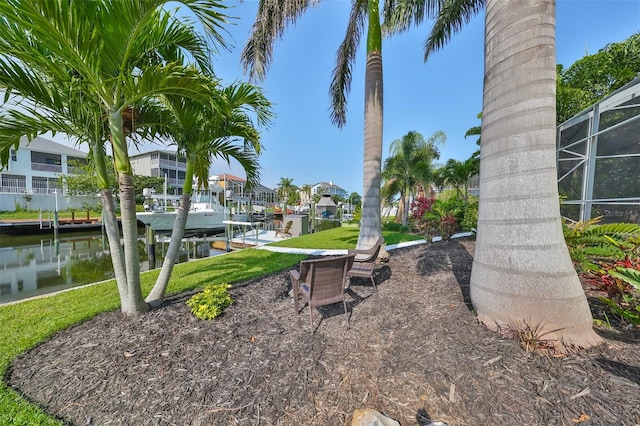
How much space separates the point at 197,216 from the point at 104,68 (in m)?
16.3

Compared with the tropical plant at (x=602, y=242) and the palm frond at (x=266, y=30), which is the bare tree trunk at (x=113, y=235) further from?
the tropical plant at (x=602, y=242)

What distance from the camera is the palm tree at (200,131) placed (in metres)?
4.09

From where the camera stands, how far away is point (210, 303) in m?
3.77

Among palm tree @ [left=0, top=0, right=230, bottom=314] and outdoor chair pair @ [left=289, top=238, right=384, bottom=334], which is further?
outdoor chair pair @ [left=289, top=238, right=384, bottom=334]

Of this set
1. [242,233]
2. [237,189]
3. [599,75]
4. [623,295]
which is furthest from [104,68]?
[237,189]

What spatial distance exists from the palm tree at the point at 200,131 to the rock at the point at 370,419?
3.64 m

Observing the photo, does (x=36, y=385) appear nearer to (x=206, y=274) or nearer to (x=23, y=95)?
(x=23, y=95)

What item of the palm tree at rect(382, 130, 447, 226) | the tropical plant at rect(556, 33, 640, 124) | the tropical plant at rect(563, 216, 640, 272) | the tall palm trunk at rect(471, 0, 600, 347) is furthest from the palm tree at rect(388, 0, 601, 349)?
the palm tree at rect(382, 130, 447, 226)

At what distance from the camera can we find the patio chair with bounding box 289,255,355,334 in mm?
3572

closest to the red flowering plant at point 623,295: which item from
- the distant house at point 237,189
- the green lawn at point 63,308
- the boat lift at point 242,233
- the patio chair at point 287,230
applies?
the green lawn at point 63,308

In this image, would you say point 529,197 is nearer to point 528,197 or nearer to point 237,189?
point 528,197

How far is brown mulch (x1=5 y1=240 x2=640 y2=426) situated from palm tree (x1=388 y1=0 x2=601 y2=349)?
1.03 ft

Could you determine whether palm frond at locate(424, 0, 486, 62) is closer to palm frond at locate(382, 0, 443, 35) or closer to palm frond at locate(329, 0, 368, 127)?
palm frond at locate(382, 0, 443, 35)

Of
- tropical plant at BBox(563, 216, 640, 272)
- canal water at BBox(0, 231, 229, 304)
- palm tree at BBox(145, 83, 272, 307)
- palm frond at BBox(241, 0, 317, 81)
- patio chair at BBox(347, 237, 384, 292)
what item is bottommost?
canal water at BBox(0, 231, 229, 304)
